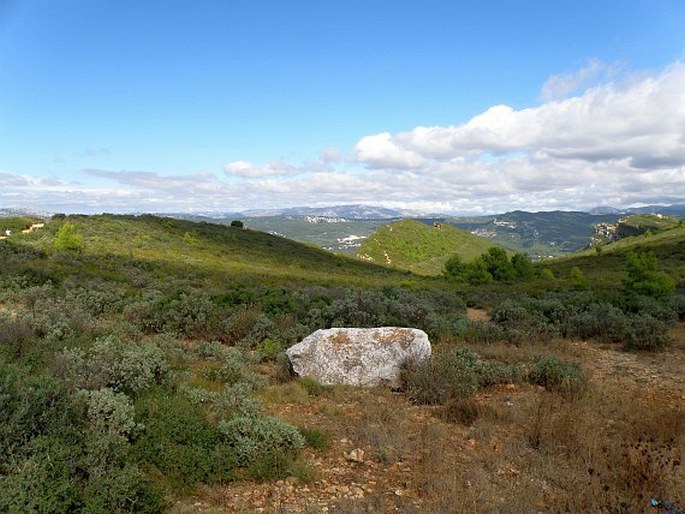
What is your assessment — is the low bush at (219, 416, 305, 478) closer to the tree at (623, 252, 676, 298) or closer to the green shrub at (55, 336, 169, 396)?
the green shrub at (55, 336, 169, 396)

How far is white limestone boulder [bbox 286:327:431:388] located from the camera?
8.88m

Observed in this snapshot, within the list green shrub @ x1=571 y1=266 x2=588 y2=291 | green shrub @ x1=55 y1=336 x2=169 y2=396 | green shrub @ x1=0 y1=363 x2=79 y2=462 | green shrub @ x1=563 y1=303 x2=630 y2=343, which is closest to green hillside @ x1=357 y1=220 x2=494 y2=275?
green shrub @ x1=571 y1=266 x2=588 y2=291

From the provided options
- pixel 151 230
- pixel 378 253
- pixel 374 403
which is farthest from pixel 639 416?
pixel 378 253

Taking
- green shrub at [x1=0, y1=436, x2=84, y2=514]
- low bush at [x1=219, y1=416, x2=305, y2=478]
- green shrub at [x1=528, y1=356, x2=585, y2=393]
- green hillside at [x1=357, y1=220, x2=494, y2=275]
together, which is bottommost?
green hillside at [x1=357, y1=220, x2=494, y2=275]

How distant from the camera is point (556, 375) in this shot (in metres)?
8.51

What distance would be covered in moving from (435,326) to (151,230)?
62.6m

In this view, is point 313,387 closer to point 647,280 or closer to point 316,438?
point 316,438

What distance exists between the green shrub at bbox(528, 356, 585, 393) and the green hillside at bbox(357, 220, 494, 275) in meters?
136

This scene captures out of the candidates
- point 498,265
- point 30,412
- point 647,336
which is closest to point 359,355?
point 30,412

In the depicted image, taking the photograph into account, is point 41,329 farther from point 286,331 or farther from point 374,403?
point 374,403

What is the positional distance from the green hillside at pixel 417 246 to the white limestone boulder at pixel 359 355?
136035 millimetres

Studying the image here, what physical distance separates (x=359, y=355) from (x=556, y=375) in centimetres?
390

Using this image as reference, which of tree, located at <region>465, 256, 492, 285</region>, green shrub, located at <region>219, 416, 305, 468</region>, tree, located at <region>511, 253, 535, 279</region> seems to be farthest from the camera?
tree, located at <region>511, 253, 535, 279</region>

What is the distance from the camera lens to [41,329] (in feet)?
29.9
